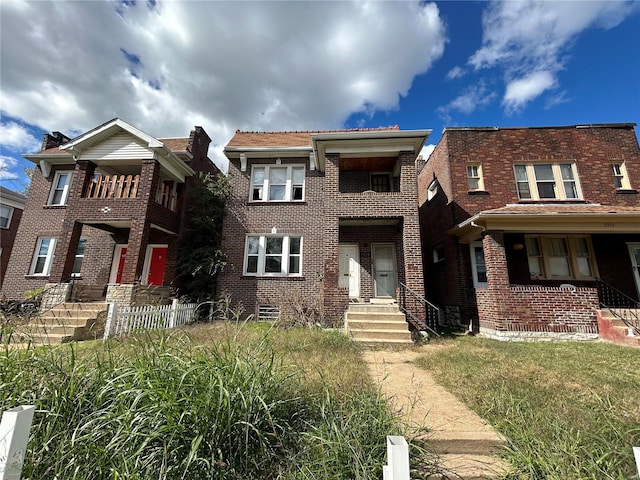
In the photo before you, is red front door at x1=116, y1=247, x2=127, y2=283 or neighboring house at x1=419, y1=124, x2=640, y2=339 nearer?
neighboring house at x1=419, y1=124, x2=640, y2=339

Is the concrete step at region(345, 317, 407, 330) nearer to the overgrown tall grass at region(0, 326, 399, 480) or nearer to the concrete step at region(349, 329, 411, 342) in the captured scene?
the concrete step at region(349, 329, 411, 342)

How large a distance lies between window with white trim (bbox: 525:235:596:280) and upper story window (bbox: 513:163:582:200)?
1.79 meters

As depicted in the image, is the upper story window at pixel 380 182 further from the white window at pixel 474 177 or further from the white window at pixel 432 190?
the white window at pixel 474 177

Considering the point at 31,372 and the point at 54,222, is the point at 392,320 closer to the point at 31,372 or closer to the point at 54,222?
the point at 31,372

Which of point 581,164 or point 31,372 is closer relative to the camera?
point 31,372

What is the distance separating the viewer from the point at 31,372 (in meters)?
2.54

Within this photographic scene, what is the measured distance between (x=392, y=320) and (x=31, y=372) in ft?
24.4

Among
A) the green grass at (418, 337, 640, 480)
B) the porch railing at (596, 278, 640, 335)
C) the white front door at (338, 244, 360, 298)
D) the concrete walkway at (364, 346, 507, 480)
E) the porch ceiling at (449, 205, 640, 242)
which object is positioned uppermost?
the porch ceiling at (449, 205, 640, 242)

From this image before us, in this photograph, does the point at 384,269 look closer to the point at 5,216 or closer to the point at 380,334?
the point at 380,334

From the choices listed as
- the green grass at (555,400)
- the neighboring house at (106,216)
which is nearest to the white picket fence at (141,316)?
the neighboring house at (106,216)

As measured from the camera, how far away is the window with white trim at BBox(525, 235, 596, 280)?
10156mm

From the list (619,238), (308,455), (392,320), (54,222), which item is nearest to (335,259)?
(392,320)

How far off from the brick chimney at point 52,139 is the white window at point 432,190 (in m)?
19.7

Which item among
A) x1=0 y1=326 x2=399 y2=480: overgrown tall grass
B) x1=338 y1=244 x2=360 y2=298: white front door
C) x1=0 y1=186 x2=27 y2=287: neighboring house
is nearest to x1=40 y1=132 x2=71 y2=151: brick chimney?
x1=0 y1=186 x2=27 y2=287: neighboring house
